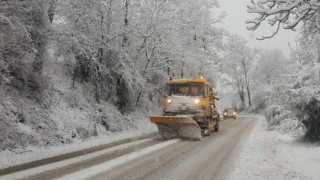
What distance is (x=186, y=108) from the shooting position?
19.9m

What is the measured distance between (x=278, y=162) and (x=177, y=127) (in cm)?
824

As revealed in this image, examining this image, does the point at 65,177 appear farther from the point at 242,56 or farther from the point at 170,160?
the point at 242,56

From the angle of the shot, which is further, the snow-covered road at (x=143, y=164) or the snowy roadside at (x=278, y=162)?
the snowy roadside at (x=278, y=162)

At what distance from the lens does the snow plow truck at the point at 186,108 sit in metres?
19.0

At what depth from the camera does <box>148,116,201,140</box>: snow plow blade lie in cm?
1825

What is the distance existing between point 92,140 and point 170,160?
21.5 feet

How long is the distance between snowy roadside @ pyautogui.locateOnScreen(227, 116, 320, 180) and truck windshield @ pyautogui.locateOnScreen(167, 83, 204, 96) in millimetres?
4953

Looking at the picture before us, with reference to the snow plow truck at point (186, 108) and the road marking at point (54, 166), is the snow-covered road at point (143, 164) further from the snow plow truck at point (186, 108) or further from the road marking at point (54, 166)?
the snow plow truck at point (186, 108)

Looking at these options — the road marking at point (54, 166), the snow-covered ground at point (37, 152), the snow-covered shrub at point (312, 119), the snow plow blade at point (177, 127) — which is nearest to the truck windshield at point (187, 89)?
the snow plow blade at point (177, 127)

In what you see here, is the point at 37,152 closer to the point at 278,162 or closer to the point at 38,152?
the point at 38,152

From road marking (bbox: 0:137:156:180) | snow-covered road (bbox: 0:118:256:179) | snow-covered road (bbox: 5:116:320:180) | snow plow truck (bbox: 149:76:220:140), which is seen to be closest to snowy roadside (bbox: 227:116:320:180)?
snow-covered road (bbox: 5:116:320:180)

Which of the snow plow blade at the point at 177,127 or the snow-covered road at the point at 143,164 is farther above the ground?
the snow plow blade at the point at 177,127

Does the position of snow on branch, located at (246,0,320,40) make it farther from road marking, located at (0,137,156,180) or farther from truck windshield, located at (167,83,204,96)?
truck windshield, located at (167,83,204,96)

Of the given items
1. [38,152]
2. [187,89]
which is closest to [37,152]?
[38,152]
